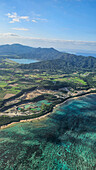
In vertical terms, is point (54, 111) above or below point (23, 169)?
above

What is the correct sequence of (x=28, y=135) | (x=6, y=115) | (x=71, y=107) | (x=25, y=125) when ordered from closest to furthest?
(x=28, y=135) → (x=25, y=125) → (x=6, y=115) → (x=71, y=107)

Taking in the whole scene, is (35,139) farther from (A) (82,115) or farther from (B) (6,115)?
(A) (82,115)

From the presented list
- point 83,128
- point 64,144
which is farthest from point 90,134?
point 64,144

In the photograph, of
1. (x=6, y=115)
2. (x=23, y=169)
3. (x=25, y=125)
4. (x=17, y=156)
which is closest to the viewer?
(x=23, y=169)

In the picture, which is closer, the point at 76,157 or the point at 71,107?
the point at 76,157

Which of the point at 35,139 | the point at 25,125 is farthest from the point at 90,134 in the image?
the point at 25,125

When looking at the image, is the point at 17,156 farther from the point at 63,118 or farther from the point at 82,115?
the point at 82,115
